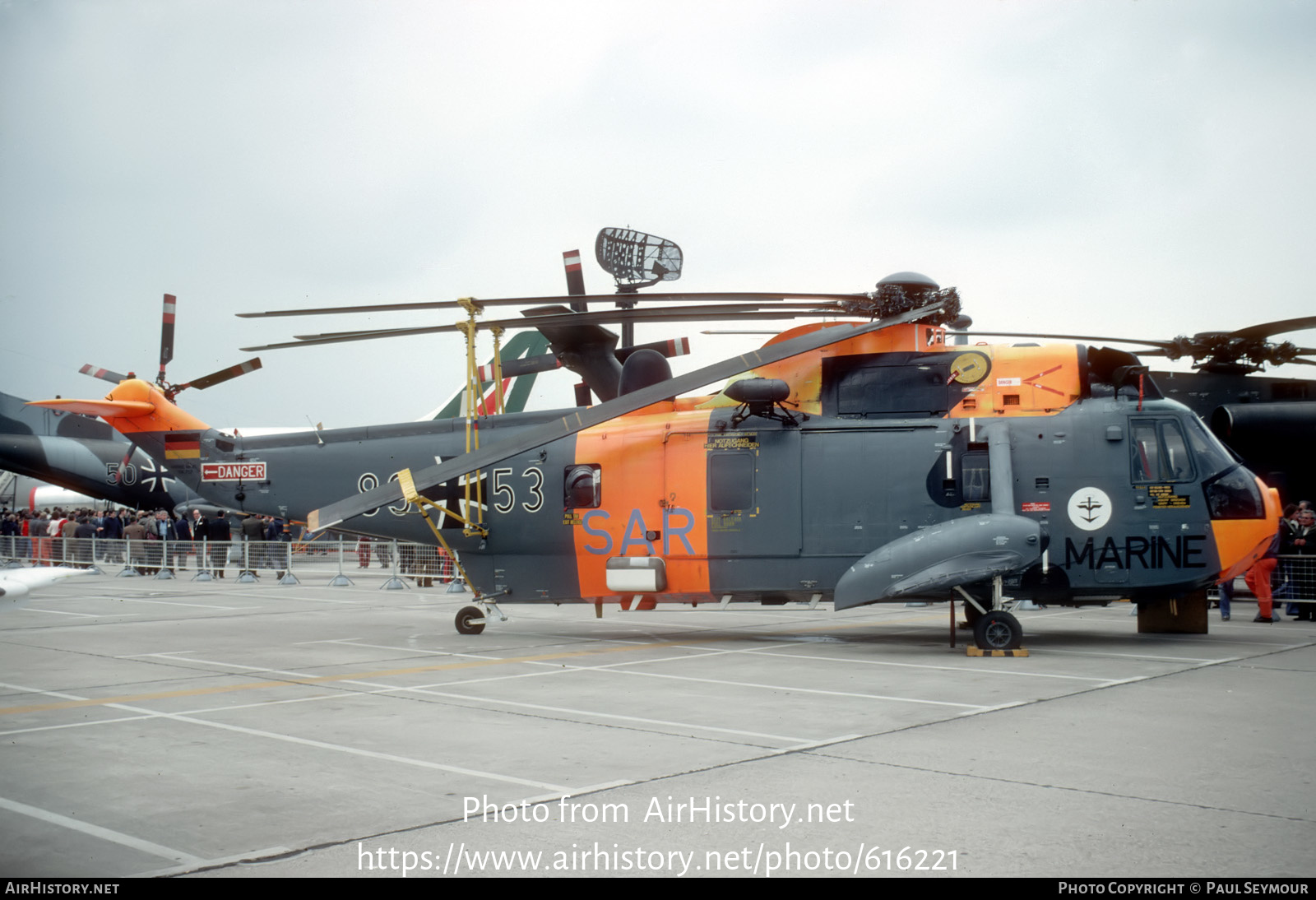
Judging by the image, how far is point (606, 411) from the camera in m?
11.1

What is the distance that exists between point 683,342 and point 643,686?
21.5 feet

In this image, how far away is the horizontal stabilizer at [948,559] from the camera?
10812 mm

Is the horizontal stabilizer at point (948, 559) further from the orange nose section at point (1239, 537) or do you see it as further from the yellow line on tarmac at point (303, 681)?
the yellow line on tarmac at point (303, 681)

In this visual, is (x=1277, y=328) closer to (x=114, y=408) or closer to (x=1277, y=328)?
(x=1277, y=328)

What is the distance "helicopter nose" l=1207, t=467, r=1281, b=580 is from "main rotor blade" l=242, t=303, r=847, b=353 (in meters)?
4.57

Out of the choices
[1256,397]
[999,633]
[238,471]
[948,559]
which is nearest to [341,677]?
[238,471]

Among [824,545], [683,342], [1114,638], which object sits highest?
[683,342]

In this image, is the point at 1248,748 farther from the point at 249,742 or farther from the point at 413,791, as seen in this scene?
the point at 249,742

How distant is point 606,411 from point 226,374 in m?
10.1

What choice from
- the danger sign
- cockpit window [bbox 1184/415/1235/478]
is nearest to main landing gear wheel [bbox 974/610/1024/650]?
cockpit window [bbox 1184/415/1235/478]

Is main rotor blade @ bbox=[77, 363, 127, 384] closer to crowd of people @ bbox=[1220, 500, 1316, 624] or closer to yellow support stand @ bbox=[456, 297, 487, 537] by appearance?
yellow support stand @ bbox=[456, 297, 487, 537]

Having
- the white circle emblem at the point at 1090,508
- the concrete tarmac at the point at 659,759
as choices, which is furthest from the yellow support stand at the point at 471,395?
the white circle emblem at the point at 1090,508
